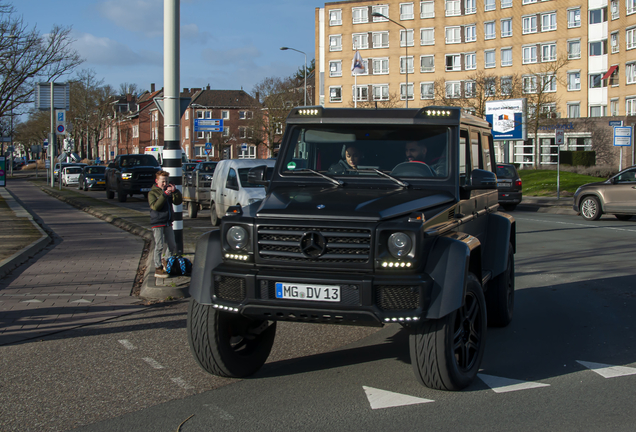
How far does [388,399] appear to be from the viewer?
4.61m

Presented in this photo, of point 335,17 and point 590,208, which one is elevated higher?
point 335,17

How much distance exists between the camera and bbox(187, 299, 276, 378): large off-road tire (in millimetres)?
4828

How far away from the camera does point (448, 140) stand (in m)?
5.53

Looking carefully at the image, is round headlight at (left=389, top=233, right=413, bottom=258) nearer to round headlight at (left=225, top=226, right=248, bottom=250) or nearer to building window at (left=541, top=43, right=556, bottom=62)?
round headlight at (left=225, top=226, right=248, bottom=250)

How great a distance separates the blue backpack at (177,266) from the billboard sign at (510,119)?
33492 millimetres

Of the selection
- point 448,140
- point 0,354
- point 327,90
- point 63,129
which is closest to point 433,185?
point 448,140

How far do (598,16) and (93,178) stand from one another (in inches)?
1888

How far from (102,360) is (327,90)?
7723 centimetres

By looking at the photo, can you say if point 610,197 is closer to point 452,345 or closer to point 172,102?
point 172,102

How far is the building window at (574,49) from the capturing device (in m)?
64.9

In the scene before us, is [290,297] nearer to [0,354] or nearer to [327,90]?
[0,354]

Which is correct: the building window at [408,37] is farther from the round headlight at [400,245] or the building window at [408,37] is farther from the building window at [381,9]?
the round headlight at [400,245]

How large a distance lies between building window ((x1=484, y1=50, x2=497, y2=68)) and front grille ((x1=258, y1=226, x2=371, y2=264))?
70692mm

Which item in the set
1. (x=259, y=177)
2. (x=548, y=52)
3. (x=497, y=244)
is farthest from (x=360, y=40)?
(x=259, y=177)
